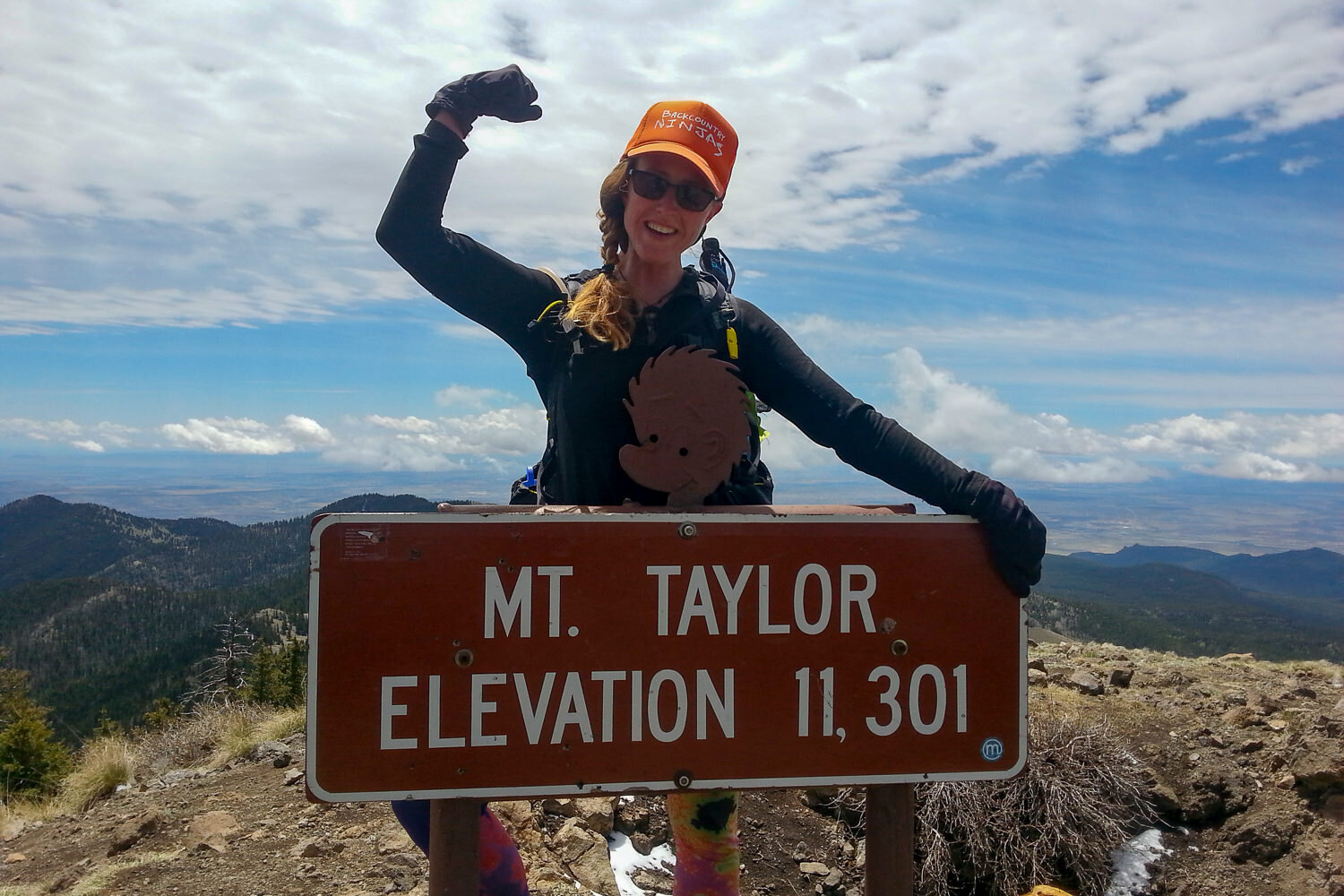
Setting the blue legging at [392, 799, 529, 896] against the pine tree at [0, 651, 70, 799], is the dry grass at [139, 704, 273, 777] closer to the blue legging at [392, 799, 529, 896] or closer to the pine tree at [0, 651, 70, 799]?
the blue legging at [392, 799, 529, 896]

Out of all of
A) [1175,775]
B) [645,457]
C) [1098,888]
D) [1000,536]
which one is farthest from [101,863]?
[1175,775]

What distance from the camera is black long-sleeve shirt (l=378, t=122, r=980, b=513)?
198 cm

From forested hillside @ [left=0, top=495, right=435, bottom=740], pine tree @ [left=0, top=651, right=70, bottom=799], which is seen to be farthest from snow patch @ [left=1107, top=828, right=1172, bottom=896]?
pine tree @ [left=0, top=651, right=70, bottom=799]

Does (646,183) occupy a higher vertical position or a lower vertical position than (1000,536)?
higher

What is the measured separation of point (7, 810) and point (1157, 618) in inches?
3642

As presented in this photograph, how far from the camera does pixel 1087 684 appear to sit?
248 inches

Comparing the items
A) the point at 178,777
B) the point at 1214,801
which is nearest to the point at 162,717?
the point at 178,777

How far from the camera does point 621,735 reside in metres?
1.71

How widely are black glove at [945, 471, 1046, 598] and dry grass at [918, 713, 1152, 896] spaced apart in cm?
324

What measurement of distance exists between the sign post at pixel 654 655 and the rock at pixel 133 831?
3.60m

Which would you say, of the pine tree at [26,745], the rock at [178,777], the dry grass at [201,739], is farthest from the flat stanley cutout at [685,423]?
the pine tree at [26,745]

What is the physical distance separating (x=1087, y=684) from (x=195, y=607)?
10443cm

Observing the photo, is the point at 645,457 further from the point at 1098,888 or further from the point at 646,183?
the point at 1098,888

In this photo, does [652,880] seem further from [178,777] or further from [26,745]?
[26,745]
